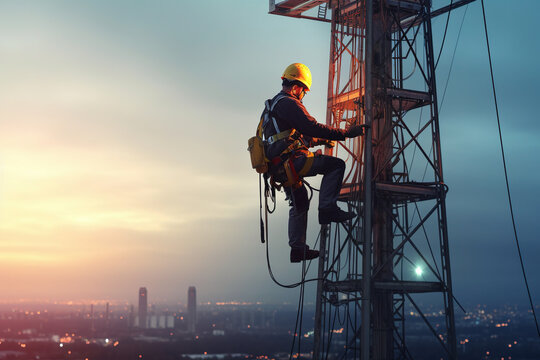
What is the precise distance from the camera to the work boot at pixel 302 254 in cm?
1016

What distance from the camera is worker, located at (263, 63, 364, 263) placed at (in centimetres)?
923

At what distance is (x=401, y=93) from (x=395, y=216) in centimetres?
370

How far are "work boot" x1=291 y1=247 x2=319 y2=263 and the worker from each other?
0.01 m

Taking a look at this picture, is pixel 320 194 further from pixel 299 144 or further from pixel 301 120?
pixel 301 120

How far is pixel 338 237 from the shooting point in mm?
14836

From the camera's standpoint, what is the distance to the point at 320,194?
9.93 m

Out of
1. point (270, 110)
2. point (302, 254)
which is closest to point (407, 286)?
point (302, 254)

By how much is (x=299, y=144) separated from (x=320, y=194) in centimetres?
82

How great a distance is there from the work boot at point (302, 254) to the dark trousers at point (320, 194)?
7 cm

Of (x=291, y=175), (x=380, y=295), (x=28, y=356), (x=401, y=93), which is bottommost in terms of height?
(x=28, y=356)

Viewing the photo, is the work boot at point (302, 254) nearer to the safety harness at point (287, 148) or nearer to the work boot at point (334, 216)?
the work boot at point (334, 216)

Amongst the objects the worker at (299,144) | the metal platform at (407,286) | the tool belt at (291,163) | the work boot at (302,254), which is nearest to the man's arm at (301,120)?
the worker at (299,144)

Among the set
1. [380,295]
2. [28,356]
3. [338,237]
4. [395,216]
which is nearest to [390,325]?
[380,295]

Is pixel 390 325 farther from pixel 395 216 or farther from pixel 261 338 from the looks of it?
pixel 261 338
